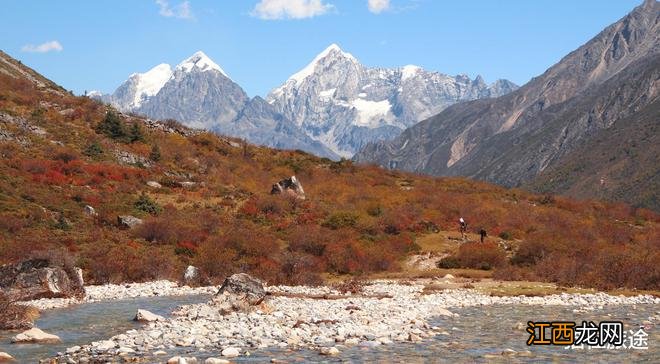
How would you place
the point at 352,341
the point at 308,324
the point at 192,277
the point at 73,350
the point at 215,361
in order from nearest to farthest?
the point at 215,361
the point at 73,350
the point at 352,341
the point at 308,324
the point at 192,277

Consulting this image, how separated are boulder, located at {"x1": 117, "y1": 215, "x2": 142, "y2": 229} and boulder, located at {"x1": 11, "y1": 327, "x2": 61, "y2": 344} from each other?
29245 millimetres

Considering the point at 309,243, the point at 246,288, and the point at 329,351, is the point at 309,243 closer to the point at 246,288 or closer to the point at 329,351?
the point at 246,288

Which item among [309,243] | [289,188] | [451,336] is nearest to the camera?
[451,336]

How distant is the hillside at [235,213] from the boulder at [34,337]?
49.0 feet

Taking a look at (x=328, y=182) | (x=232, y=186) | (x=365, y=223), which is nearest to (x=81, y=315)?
(x=365, y=223)

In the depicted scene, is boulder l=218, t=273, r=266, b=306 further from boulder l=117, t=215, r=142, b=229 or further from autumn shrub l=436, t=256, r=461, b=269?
boulder l=117, t=215, r=142, b=229

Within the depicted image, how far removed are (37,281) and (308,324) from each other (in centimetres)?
1611

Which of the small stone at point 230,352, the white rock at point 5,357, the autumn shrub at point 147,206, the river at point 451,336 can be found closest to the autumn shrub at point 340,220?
the autumn shrub at point 147,206

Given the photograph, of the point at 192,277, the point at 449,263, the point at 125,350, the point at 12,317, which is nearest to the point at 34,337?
the point at 12,317

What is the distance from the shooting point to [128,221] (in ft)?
163

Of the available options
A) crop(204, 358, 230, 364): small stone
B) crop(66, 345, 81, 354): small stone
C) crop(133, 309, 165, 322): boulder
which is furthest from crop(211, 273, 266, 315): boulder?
crop(204, 358, 230, 364): small stone

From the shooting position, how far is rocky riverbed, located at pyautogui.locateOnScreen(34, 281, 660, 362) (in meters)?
19.1

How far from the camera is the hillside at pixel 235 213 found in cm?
4200

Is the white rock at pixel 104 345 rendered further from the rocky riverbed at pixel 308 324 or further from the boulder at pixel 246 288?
the boulder at pixel 246 288
